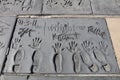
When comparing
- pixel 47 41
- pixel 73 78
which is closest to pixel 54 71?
pixel 73 78

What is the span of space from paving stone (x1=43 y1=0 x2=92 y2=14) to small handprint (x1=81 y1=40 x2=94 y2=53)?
0.57 m

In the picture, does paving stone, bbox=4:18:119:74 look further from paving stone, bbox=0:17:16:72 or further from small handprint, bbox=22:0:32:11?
small handprint, bbox=22:0:32:11

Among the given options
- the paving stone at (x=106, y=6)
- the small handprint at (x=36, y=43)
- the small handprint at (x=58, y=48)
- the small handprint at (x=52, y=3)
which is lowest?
the small handprint at (x=58, y=48)

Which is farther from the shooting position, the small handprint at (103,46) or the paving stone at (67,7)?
the paving stone at (67,7)

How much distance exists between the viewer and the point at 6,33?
2525mm

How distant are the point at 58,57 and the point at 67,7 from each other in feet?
2.97

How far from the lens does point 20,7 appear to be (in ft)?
9.57

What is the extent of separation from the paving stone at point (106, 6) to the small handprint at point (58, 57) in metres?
0.77

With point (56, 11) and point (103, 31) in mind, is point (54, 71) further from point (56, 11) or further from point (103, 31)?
point (56, 11)

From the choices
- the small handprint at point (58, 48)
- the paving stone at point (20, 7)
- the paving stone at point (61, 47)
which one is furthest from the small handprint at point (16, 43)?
the paving stone at point (20, 7)

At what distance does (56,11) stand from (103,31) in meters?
0.66

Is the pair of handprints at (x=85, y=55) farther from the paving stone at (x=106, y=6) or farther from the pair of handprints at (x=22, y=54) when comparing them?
the paving stone at (x=106, y=6)

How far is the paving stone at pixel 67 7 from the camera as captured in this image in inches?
113

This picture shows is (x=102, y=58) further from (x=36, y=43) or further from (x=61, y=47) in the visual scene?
(x=36, y=43)
